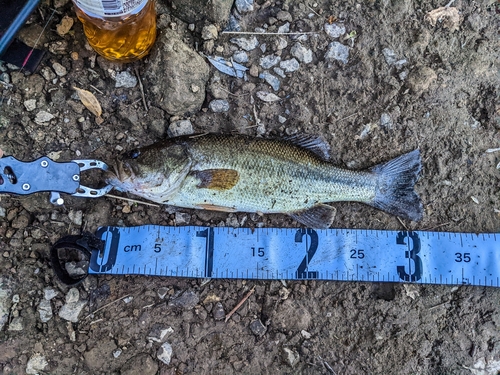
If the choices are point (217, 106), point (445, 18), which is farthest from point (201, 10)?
point (445, 18)

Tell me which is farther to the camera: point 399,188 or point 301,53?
point 301,53

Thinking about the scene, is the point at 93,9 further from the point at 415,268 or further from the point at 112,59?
the point at 415,268

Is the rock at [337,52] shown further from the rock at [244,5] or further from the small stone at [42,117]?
the small stone at [42,117]

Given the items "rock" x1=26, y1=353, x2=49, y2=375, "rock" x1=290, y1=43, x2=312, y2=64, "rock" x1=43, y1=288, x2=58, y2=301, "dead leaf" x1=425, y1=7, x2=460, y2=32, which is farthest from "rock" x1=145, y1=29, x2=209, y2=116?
"rock" x1=26, y1=353, x2=49, y2=375

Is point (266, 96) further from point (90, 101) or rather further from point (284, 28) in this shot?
point (90, 101)

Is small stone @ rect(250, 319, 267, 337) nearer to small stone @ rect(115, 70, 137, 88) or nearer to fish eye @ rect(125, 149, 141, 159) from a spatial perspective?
fish eye @ rect(125, 149, 141, 159)

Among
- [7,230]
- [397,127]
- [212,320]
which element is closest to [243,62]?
[397,127]
